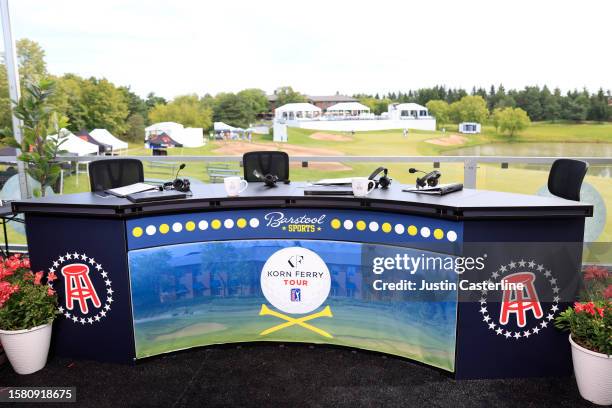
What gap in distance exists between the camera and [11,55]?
448 cm

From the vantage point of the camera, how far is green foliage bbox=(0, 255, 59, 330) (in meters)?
2.36

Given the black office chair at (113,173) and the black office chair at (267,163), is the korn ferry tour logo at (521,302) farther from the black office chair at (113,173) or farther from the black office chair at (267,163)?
the black office chair at (113,173)

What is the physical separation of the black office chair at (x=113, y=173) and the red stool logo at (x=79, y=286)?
680 millimetres

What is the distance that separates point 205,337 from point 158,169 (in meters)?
2.31

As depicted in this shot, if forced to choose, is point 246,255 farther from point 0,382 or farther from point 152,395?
point 0,382

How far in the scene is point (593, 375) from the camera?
6.88 feet

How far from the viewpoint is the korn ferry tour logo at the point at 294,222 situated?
8.25ft

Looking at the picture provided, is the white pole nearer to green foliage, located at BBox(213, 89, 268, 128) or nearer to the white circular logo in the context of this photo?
the white circular logo

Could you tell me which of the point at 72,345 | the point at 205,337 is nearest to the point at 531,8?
the point at 205,337

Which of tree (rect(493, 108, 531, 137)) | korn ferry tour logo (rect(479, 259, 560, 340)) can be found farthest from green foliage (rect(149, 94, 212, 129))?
korn ferry tour logo (rect(479, 259, 560, 340))

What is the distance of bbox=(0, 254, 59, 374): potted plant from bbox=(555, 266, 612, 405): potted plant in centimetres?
268

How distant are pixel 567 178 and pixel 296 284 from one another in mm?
2003

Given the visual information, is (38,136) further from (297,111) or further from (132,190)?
(297,111)

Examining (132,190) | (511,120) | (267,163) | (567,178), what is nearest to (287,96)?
(511,120)
